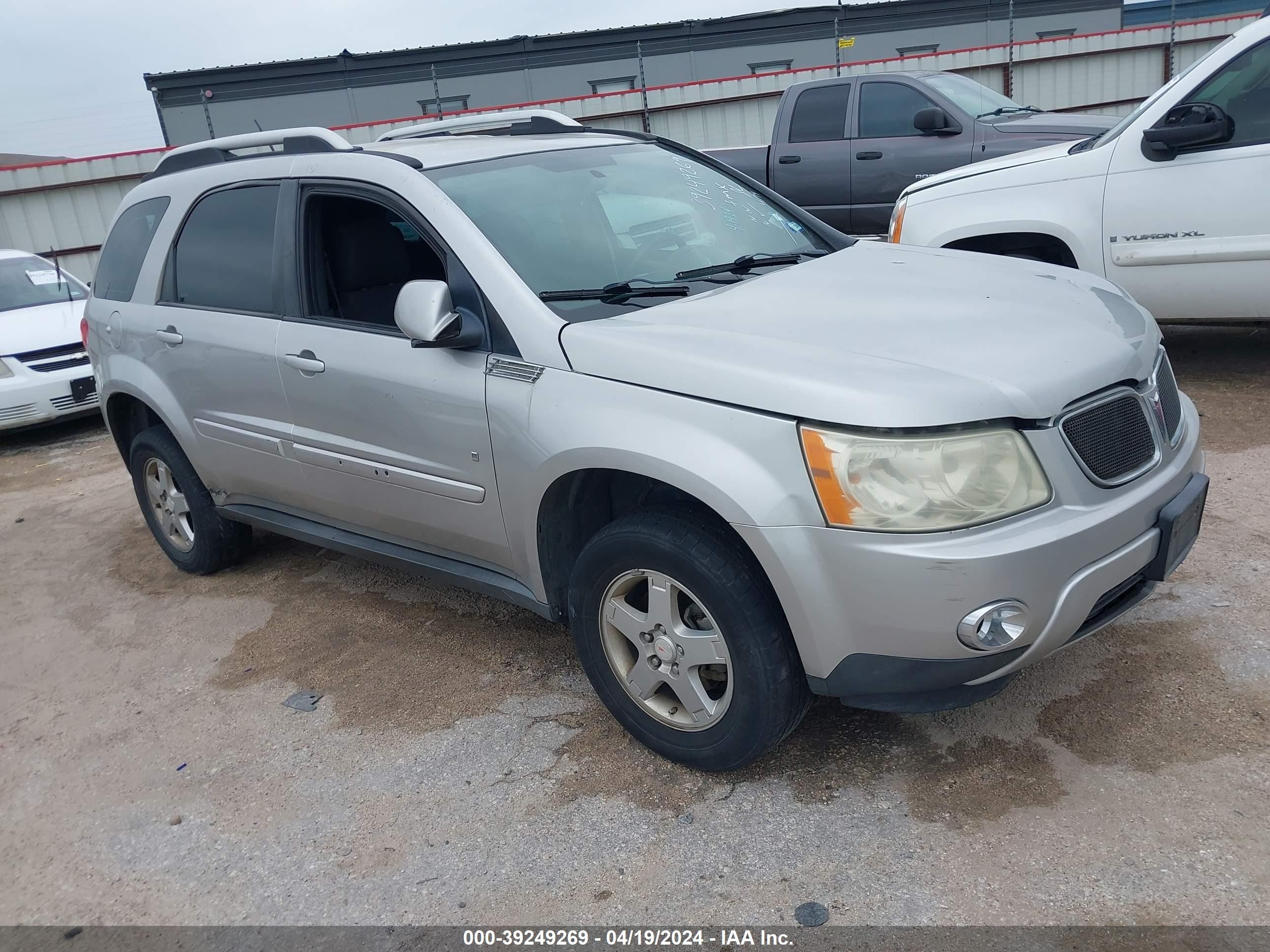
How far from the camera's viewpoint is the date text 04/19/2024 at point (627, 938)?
235cm

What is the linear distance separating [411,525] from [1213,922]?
2591mm

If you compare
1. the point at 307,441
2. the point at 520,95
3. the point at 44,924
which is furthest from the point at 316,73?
the point at 44,924

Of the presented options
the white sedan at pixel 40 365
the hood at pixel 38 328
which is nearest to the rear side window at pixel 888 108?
the white sedan at pixel 40 365

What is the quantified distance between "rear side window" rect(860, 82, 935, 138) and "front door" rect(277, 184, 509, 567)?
21.6 ft

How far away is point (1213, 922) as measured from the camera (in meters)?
2.22

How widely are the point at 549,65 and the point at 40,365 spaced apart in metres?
17.9

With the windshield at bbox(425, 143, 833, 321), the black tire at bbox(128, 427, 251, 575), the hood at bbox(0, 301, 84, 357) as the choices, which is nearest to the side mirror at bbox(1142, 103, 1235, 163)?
the windshield at bbox(425, 143, 833, 321)

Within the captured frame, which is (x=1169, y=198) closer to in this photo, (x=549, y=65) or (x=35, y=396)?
(x=35, y=396)

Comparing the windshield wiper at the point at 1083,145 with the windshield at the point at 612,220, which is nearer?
the windshield at the point at 612,220

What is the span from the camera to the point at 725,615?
8.68 feet

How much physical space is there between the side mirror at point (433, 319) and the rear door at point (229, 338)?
982 mm

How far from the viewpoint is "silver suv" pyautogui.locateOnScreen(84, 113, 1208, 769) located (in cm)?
244

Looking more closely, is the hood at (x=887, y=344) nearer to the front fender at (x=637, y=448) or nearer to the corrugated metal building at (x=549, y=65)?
the front fender at (x=637, y=448)

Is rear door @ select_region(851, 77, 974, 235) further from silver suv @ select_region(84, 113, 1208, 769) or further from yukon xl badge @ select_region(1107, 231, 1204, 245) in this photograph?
silver suv @ select_region(84, 113, 1208, 769)
